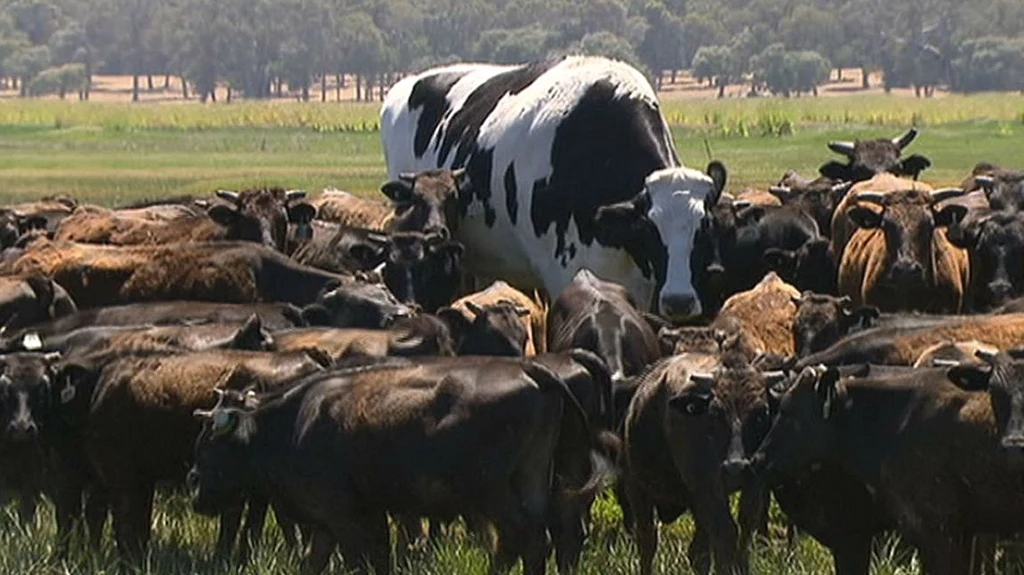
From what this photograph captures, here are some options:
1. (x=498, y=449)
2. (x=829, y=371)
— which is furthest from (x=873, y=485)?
(x=498, y=449)

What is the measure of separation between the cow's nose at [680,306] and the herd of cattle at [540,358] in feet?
0.06

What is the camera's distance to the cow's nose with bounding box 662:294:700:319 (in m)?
15.1

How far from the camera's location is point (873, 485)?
10055mm

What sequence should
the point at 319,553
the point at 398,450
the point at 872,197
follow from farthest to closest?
the point at 872,197, the point at 319,553, the point at 398,450

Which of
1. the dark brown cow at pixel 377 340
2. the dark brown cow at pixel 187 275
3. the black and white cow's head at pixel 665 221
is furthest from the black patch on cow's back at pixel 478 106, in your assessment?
the dark brown cow at pixel 377 340

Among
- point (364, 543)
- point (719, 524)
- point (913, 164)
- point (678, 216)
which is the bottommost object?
point (364, 543)

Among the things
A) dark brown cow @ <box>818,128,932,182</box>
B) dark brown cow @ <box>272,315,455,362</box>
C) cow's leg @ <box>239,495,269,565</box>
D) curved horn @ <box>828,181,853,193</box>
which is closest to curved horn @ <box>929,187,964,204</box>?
curved horn @ <box>828,181,853,193</box>

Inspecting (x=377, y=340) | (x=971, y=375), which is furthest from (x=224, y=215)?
(x=971, y=375)

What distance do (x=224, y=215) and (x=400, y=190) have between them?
5.32 feet

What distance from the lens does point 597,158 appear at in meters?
16.7

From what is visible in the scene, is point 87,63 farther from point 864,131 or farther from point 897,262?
point 897,262

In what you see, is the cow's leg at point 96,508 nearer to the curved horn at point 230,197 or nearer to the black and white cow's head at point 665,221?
the black and white cow's head at point 665,221

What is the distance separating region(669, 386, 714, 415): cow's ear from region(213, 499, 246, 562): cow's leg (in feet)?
8.31

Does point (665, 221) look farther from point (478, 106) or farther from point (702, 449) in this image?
point (702, 449)
